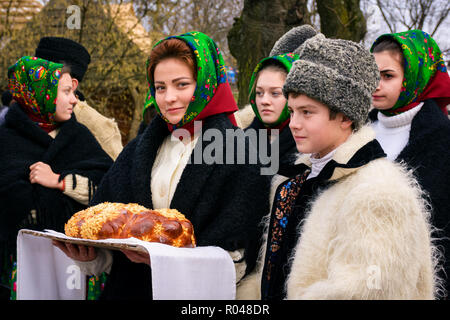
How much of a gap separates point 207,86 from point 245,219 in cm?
68

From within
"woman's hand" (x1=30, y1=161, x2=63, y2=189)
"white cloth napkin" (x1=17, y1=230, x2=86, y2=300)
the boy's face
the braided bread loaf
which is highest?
the boy's face

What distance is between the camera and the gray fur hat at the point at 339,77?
1998mm

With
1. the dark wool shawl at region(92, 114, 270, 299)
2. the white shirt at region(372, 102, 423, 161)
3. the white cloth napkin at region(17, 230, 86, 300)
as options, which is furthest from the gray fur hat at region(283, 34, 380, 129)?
the white cloth napkin at region(17, 230, 86, 300)

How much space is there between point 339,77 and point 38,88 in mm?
2170

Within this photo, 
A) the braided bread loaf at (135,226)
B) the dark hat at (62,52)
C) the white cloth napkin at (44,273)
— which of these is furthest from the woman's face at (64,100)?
the braided bread loaf at (135,226)

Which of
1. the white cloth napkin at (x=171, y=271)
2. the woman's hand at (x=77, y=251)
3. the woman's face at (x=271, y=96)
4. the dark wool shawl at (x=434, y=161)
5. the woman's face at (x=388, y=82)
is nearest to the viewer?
the white cloth napkin at (x=171, y=271)

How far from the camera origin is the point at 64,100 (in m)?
3.42

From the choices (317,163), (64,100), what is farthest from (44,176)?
(317,163)

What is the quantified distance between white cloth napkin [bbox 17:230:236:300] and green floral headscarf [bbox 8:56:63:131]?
110cm

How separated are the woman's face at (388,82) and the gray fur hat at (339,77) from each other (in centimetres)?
116

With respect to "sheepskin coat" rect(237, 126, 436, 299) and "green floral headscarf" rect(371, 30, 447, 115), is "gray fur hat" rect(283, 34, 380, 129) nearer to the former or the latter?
"sheepskin coat" rect(237, 126, 436, 299)

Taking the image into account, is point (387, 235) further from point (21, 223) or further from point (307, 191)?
point (21, 223)

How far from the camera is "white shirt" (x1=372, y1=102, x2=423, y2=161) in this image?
3.08 meters

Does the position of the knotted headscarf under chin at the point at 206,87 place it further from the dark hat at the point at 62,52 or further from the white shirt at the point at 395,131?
the dark hat at the point at 62,52
